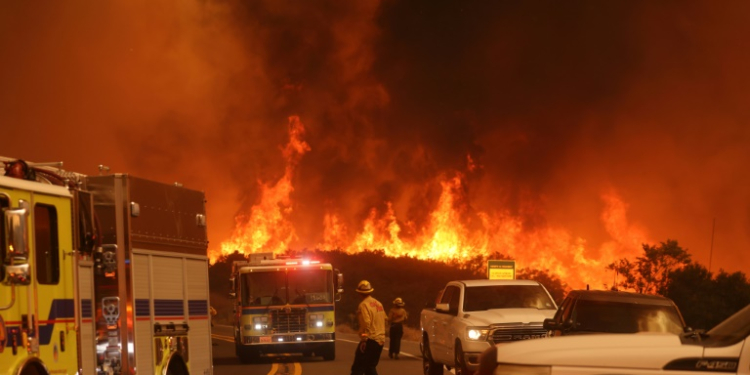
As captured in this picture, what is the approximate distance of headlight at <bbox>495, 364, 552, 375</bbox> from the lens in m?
7.75

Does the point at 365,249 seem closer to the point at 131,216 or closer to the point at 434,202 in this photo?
the point at 434,202

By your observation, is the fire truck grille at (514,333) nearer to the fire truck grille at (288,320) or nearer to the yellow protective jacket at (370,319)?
the yellow protective jacket at (370,319)

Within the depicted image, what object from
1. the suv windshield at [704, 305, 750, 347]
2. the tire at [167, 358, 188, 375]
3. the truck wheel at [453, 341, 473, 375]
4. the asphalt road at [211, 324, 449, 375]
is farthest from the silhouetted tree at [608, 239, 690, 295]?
the suv windshield at [704, 305, 750, 347]

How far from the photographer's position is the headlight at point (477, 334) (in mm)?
19016

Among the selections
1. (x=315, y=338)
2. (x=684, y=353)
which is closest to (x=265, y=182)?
(x=315, y=338)

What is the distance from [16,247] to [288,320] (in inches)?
767

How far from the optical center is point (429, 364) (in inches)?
865

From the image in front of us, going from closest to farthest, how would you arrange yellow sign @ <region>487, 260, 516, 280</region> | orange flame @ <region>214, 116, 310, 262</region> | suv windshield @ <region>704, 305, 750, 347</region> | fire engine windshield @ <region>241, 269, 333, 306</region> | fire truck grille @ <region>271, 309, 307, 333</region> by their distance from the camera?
1. suv windshield @ <region>704, 305, 750, 347</region>
2. fire truck grille @ <region>271, 309, 307, 333</region>
3. fire engine windshield @ <region>241, 269, 333, 306</region>
4. yellow sign @ <region>487, 260, 516, 280</region>
5. orange flame @ <region>214, 116, 310, 262</region>

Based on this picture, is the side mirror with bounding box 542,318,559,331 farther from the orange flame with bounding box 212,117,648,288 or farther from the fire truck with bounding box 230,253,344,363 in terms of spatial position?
the orange flame with bounding box 212,117,648,288

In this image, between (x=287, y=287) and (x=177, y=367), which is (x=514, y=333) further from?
(x=287, y=287)

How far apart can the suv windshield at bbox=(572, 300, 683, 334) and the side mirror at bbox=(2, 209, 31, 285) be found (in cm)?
863

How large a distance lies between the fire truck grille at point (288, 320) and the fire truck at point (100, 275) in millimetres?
12182

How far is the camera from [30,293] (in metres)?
9.70

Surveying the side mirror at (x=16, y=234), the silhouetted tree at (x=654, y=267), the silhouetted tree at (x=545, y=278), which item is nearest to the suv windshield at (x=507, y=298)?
the side mirror at (x=16, y=234)
